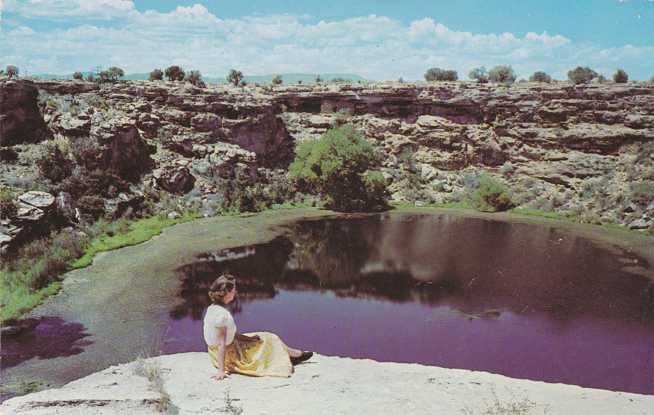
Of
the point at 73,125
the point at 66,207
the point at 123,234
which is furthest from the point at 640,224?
the point at 73,125

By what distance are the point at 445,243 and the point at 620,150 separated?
19392 mm

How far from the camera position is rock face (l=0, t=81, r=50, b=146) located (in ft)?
95.7

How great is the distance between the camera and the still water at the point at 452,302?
12281 millimetres

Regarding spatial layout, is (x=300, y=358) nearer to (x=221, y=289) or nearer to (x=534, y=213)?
(x=221, y=289)

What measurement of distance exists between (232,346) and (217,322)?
623mm

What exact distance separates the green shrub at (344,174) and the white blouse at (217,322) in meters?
25.8

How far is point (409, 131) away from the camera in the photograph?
4172 centimetres

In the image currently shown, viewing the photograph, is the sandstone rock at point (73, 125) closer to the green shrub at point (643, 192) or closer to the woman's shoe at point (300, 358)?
the woman's shoe at point (300, 358)

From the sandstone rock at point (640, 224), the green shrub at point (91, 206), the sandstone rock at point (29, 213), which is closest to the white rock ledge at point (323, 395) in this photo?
the sandstone rock at point (29, 213)

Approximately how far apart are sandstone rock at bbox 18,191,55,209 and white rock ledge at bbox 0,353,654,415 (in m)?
13.9

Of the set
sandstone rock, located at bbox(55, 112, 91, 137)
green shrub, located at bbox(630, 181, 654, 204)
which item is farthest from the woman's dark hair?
green shrub, located at bbox(630, 181, 654, 204)

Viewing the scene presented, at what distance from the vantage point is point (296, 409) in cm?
672

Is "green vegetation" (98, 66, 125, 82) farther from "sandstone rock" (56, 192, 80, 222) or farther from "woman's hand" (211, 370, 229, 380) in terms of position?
"woman's hand" (211, 370, 229, 380)

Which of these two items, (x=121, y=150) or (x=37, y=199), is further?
(x=121, y=150)
